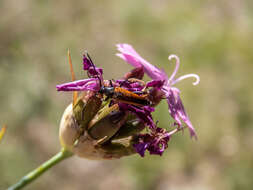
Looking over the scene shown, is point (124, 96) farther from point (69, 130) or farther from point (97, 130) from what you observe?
point (69, 130)

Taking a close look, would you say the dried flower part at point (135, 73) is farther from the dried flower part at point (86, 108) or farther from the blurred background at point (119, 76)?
the blurred background at point (119, 76)

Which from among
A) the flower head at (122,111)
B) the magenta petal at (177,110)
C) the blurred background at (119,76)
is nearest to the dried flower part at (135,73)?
the flower head at (122,111)

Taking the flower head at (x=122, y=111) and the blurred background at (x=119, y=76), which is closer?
the flower head at (x=122, y=111)

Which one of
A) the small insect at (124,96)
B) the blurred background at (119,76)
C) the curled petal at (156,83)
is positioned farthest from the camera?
the blurred background at (119,76)

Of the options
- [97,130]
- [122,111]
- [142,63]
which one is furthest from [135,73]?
[97,130]

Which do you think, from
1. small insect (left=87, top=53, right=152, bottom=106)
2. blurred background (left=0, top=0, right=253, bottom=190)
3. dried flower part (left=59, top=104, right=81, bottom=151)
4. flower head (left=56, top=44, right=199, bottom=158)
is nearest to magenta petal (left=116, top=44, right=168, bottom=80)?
flower head (left=56, top=44, right=199, bottom=158)

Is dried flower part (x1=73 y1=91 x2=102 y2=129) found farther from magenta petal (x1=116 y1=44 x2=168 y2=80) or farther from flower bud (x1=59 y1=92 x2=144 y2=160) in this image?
magenta petal (x1=116 y1=44 x2=168 y2=80)

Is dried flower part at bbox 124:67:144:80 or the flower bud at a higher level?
dried flower part at bbox 124:67:144:80

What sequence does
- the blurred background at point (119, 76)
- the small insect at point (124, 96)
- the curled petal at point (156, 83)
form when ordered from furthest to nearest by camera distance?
the blurred background at point (119, 76)
the curled petal at point (156, 83)
the small insect at point (124, 96)
